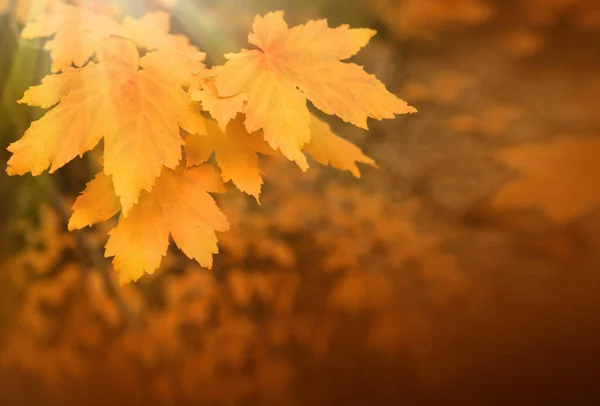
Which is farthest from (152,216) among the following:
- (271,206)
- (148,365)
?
(148,365)

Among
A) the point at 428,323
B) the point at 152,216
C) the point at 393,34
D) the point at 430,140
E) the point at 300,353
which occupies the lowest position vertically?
the point at 300,353

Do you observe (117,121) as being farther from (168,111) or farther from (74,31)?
(74,31)

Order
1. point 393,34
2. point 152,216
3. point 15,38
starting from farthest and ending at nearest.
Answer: point 393,34 → point 15,38 → point 152,216

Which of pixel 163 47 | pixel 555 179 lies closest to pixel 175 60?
pixel 163 47

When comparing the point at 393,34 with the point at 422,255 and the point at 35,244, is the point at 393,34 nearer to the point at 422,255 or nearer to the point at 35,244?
the point at 422,255

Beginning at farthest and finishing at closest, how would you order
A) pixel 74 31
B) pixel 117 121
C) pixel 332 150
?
pixel 332 150 → pixel 74 31 → pixel 117 121

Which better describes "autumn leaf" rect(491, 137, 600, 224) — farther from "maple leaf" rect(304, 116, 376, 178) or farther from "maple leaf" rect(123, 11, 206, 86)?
"maple leaf" rect(123, 11, 206, 86)
